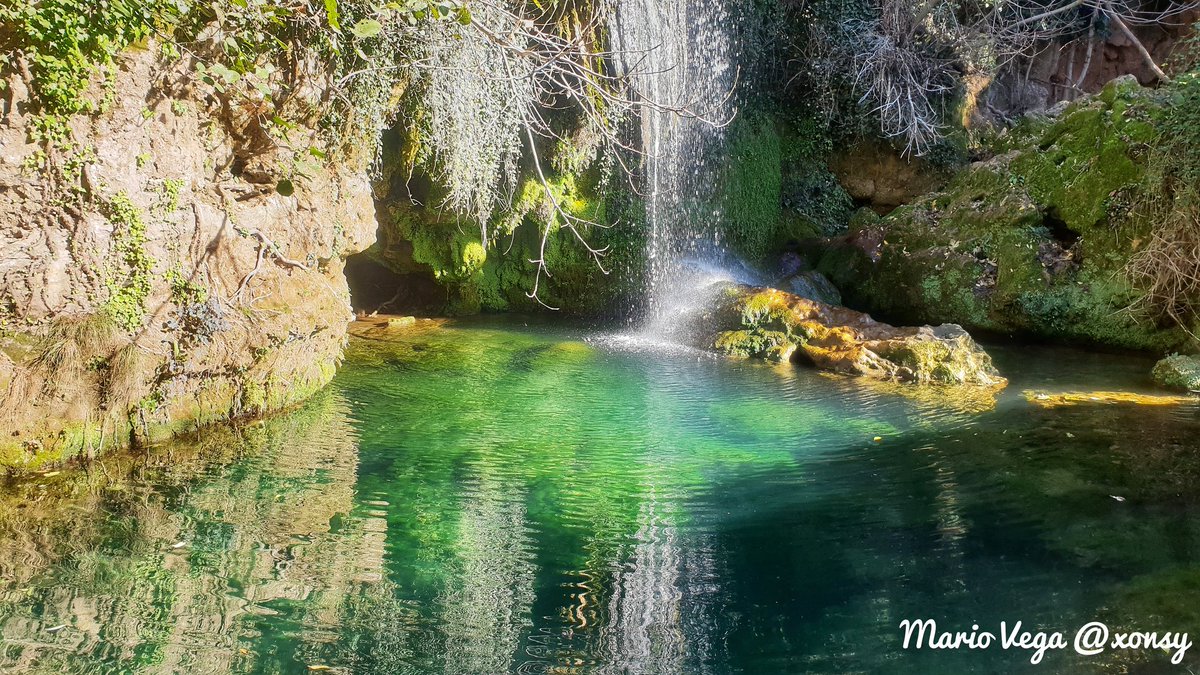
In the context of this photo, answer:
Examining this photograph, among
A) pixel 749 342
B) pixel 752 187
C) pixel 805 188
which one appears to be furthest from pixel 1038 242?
pixel 752 187

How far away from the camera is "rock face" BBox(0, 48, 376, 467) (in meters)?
4.39

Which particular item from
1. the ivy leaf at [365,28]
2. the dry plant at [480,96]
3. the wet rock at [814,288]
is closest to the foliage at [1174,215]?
the wet rock at [814,288]

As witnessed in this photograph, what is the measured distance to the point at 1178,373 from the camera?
679 centimetres

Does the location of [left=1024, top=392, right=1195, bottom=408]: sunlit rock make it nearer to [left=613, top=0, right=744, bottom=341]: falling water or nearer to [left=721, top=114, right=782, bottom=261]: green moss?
[left=613, top=0, right=744, bottom=341]: falling water

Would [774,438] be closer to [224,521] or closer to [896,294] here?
[224,521]

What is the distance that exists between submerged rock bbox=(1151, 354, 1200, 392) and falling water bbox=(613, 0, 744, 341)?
16.1 ft

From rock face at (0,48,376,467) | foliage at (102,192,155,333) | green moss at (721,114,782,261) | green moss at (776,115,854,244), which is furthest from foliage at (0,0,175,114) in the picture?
green moss at (776,115,854,244)

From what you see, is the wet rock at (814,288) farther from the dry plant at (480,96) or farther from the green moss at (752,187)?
the dry plant at (480,96)

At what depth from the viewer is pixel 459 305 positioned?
1145cm

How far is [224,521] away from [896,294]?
28.3 ft

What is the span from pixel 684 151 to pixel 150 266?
8.02 m
